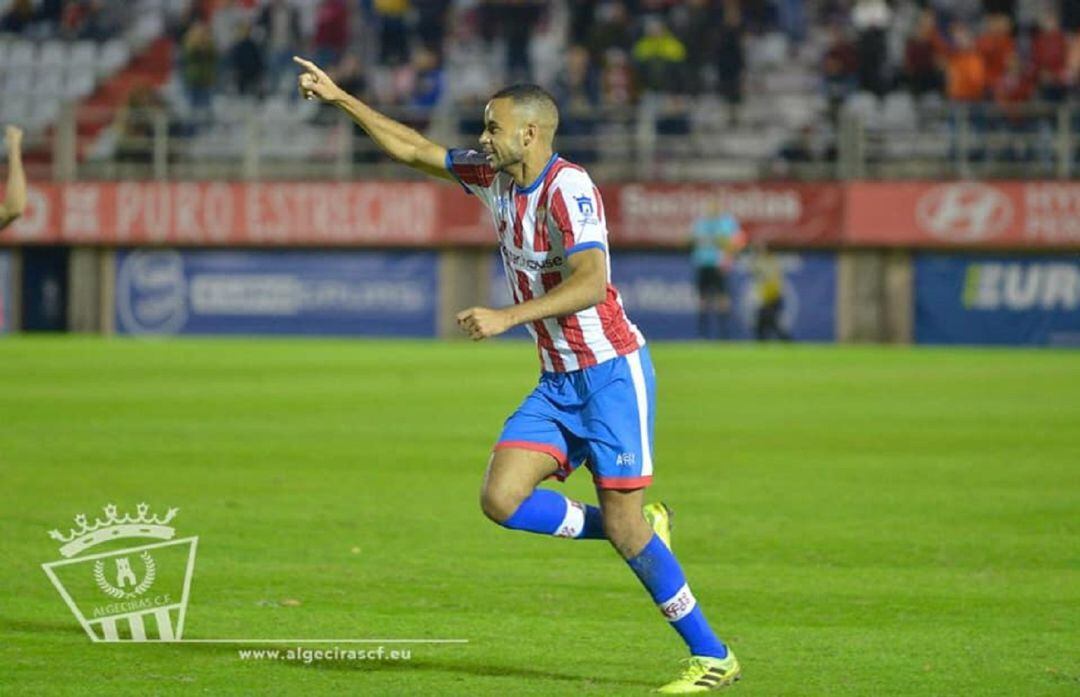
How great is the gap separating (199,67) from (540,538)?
24.9 metres

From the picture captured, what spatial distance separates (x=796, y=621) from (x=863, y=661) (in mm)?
919

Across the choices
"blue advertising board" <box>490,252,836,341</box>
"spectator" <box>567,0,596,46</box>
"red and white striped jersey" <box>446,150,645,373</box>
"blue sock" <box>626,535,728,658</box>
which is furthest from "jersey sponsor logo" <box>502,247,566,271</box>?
"spectator" <box>567,0,596,46</box>

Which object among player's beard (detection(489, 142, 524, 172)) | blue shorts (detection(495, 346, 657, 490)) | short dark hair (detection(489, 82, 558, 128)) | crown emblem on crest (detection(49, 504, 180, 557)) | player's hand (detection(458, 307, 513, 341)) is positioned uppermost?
short dark hair (detection(489, 82, 558, 128))

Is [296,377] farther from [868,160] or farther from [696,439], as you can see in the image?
[868,160]

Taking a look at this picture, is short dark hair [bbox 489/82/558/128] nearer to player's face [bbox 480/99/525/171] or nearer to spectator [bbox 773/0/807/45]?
player's face [bbox 480/99/525/171]

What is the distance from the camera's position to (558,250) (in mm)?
6910

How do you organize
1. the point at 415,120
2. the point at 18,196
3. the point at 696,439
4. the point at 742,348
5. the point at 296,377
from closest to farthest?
the point at 18,196, the point at 696,439, the point at 296,377, the point at 742,348, the point at 415,120

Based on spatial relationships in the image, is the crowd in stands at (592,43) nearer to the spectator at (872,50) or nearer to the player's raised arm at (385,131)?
the spectator at (872,50)

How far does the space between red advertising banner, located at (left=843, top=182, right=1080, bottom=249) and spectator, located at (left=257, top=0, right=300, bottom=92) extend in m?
10.1

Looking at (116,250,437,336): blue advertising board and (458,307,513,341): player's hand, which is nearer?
(458,307,513,341): player's hand

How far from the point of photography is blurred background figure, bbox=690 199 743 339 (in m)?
31.5

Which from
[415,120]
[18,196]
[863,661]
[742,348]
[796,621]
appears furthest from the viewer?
[415,120]

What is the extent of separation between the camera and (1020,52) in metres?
33.5

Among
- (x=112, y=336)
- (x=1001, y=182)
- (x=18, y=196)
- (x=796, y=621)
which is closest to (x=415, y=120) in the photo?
(x=112, y=336)
